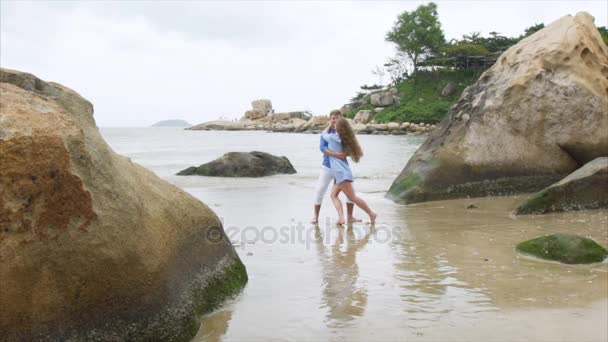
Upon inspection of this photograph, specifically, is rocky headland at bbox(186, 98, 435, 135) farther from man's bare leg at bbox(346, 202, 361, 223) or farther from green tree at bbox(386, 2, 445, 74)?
man's bare leg at bbox(346, 202, 361, 223)

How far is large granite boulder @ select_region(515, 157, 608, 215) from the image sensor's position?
8914mm

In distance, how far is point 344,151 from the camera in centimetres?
920

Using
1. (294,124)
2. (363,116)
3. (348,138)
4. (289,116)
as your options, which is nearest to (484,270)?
(348,138)

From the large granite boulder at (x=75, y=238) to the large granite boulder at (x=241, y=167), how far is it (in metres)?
12.5

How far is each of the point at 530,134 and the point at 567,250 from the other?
5.22 m

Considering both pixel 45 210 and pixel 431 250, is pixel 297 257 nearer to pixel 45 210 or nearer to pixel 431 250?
pixel 431 250

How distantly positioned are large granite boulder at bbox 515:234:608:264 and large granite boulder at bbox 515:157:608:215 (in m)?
2.75

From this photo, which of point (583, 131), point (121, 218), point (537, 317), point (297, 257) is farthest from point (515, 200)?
point (121, 218)

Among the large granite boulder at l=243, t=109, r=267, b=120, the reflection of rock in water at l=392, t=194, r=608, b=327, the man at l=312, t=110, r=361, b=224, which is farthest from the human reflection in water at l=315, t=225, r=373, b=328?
the large granite boulder at l=243, t=109, r=267, b=120

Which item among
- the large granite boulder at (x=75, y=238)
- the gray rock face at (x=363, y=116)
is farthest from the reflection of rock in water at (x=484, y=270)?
the gray rock face at (x=363, y=116)

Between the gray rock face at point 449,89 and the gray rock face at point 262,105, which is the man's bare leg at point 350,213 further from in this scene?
the gray rock face at point 262,105

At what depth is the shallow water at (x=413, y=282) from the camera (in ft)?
14.3

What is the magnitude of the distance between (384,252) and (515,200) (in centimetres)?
439

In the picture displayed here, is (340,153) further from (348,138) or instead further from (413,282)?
(413,282)
